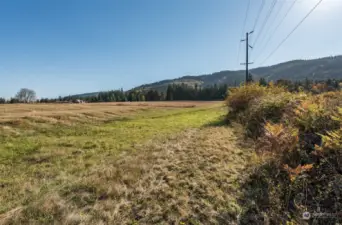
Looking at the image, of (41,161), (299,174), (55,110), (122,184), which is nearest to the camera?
(299,174)

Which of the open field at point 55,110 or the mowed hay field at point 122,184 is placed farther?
the open field at point 55,110

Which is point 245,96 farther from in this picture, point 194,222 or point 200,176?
point 194,222

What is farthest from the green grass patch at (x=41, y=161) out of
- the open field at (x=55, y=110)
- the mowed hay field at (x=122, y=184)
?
the open field at (x=55, y=110)

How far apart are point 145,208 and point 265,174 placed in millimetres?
2830

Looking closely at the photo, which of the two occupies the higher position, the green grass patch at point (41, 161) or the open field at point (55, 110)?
the open field at point (55, 110)

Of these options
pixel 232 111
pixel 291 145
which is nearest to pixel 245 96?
pixel 232 111

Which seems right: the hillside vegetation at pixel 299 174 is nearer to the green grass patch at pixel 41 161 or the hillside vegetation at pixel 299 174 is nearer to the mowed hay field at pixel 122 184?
the mowed hay field at pixel 122 184

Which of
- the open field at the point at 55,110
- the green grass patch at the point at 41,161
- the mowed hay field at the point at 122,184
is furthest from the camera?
the open field at the point at 55,110

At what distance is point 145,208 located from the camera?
11.4 feet

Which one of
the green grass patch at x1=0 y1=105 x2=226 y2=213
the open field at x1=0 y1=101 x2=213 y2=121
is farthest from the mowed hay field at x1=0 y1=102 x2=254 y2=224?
the open field at x1=0 y1=101 x2=213 y2=121

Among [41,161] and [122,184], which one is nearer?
[122,184]

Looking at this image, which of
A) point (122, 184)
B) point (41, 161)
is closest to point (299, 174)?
point (122, 184)

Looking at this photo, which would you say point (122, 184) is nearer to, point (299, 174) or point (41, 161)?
point (41, 161)

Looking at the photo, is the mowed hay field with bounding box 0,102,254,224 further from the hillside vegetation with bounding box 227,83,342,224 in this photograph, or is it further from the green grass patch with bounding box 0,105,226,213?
the hillside vegetation with bounding box 227,83,342,224
